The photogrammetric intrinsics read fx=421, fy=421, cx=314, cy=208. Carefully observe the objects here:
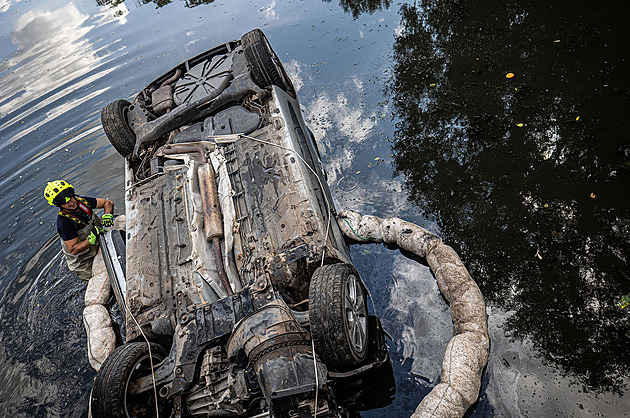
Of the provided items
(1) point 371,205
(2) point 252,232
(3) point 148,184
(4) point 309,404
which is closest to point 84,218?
(3) point 148,184

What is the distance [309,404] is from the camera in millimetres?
3221

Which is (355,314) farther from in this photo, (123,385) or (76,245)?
(76,245)

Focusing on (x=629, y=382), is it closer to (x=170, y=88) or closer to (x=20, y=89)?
(x=170, y=88)

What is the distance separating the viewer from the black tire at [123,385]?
11.7ft

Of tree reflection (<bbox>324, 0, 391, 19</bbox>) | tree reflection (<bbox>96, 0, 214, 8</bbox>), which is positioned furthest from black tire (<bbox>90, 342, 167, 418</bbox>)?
tree reflection (<bbox>96, 0, 214, 8</bbox>)

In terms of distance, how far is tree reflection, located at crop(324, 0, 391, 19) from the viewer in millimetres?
10130

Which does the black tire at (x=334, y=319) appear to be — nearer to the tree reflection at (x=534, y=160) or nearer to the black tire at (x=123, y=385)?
the black tire at (x=123, y=385)

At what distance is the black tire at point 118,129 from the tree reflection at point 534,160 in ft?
13.5

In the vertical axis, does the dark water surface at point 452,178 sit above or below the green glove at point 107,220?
below

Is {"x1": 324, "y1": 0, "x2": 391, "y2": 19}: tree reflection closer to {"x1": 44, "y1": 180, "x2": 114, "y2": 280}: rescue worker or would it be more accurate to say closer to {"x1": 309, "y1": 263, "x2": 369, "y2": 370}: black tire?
{"x1": 44, "y1": 180, "x2": 114, "y2": 280}: rescue worker

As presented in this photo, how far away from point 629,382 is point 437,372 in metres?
1.59

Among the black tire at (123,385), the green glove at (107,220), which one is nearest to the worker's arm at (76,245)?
the green glove at (107,220)

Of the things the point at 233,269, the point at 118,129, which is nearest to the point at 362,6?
the point at 118,129

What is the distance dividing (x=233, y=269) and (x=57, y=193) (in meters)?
2.71
